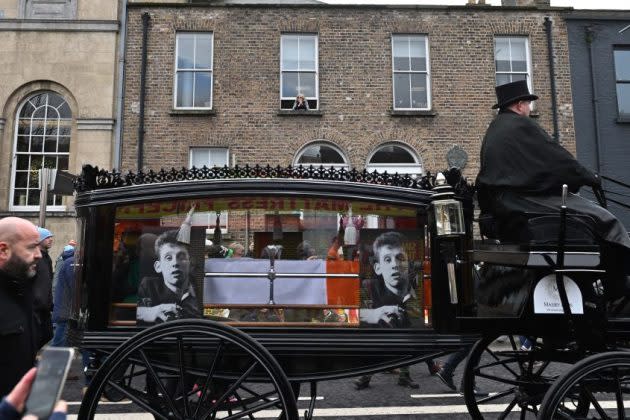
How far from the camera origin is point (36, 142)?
13945 mm

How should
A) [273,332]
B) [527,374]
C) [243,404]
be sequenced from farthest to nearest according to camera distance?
[527,374], [273,332], [243,404]

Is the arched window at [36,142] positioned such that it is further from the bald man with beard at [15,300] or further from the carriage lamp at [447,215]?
the carriage lamp at [447,215]

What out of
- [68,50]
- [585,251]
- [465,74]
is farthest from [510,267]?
[68,50]

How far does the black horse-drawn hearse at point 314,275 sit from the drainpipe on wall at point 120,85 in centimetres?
1075

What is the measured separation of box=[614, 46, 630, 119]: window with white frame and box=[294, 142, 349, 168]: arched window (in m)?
7.71

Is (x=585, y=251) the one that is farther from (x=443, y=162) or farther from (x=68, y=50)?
(x=68, y=50)

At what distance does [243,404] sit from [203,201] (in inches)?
47.4

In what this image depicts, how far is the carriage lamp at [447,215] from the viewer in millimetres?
3039

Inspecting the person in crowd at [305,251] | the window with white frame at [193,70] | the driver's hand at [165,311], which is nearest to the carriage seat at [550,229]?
the person in crowd at [305,251]

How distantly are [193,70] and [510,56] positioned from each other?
27.8ft

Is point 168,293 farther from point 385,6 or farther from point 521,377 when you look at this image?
point 385,6

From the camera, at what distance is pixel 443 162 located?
44.7 ft

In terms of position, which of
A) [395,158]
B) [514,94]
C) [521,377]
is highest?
[395,158]

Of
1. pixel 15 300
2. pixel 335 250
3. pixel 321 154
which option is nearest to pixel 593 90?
pixel 321 154
